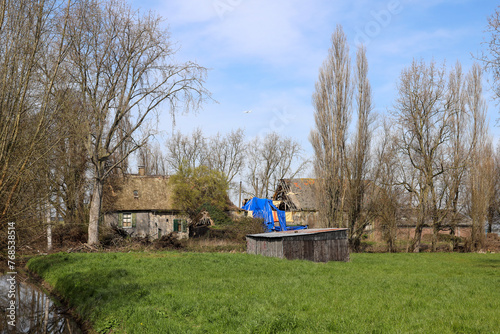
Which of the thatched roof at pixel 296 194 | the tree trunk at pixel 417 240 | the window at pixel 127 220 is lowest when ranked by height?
the tree trunk at pixel 417 240

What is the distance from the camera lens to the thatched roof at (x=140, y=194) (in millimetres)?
37312

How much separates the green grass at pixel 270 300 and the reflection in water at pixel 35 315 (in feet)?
1.55

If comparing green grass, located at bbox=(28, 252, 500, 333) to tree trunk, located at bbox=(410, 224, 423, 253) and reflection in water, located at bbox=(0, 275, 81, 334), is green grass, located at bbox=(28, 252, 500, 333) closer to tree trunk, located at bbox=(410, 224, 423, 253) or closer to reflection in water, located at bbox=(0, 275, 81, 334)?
reflection in water, located at bbox=(0, 275, 81, 334)

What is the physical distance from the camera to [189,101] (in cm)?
2611

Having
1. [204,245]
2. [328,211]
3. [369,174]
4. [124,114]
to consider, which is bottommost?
[204,245]

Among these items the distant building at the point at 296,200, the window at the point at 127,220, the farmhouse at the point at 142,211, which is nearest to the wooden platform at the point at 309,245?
the farmhouse at the point at 142,211

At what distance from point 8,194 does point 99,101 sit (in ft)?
60.8

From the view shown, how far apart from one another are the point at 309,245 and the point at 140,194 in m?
22.0

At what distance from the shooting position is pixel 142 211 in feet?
124

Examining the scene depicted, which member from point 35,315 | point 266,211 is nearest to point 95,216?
point 35,315

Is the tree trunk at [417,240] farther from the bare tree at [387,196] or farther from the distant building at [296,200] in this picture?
the distant building at [296,200]

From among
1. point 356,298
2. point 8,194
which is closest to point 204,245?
point 356,298

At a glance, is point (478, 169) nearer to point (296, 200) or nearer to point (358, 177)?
point (358, 177)

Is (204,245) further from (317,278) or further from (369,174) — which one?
(317,278)
